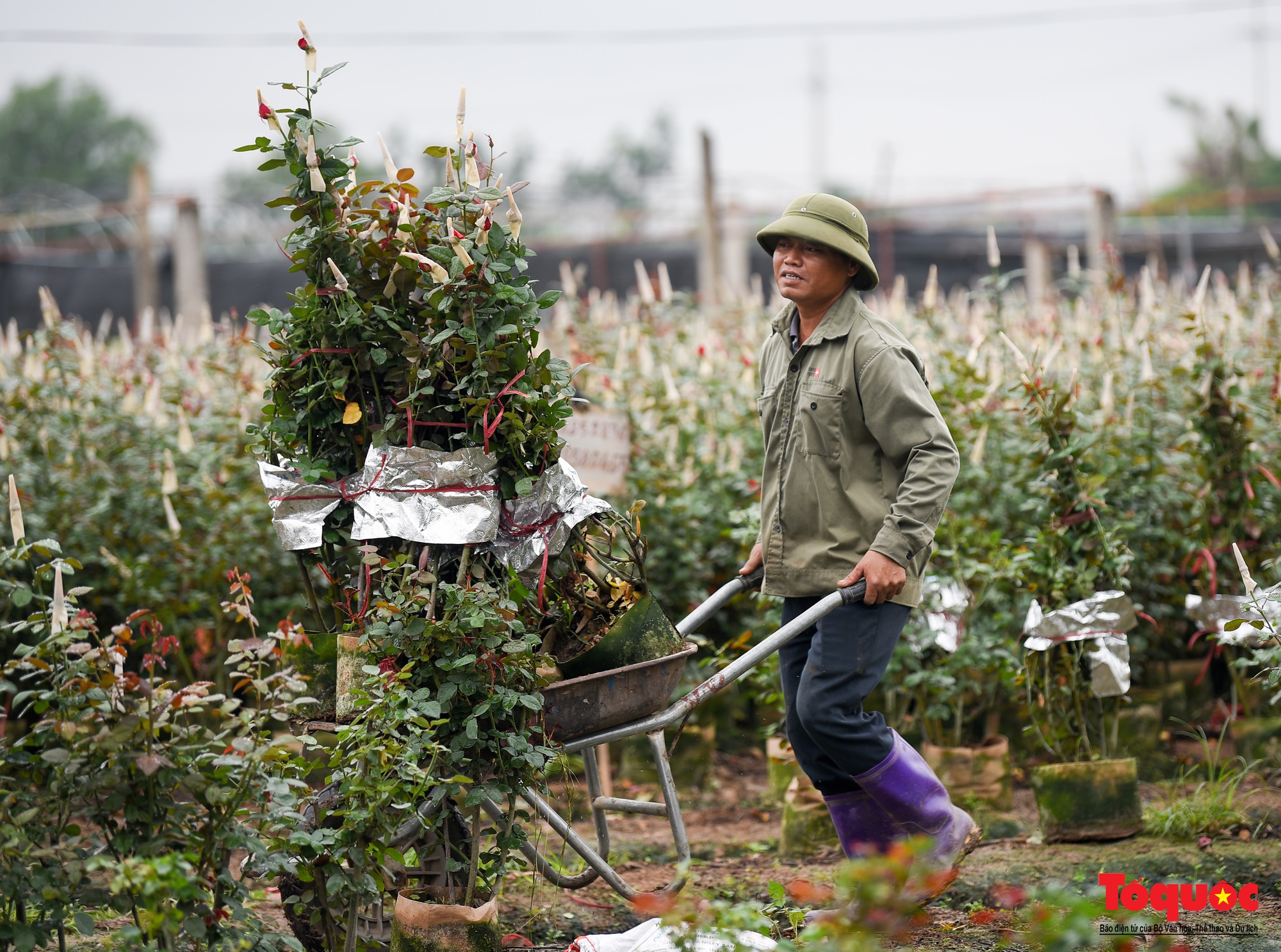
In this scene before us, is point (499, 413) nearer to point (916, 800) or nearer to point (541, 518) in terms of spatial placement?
point (541, 518)

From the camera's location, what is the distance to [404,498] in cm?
263

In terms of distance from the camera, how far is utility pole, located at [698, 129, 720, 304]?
8469 millimetres

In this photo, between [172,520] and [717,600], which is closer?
[717,600]

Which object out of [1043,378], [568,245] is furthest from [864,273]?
[568,245]

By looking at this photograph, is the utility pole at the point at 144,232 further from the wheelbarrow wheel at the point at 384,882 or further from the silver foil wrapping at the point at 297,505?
the wheelbarrow wheel at the point at 384,882

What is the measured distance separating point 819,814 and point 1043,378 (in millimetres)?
1628

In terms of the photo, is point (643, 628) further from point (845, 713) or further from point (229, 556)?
point (229, 556)

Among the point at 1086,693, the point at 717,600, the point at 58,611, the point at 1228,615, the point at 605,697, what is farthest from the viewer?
the point at 1228,615

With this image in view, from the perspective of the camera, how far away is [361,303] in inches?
108

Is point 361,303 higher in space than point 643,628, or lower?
higher

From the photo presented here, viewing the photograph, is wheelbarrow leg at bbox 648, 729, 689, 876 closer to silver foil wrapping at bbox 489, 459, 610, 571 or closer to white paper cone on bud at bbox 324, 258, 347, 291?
silver foil wrapping at bbox 489, 459, 610, 571

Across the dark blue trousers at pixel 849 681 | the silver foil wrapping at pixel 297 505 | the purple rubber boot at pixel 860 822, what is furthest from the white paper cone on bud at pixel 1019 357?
the silver foil wrapping at pixel 297 505

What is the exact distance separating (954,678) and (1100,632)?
25.0 inches
